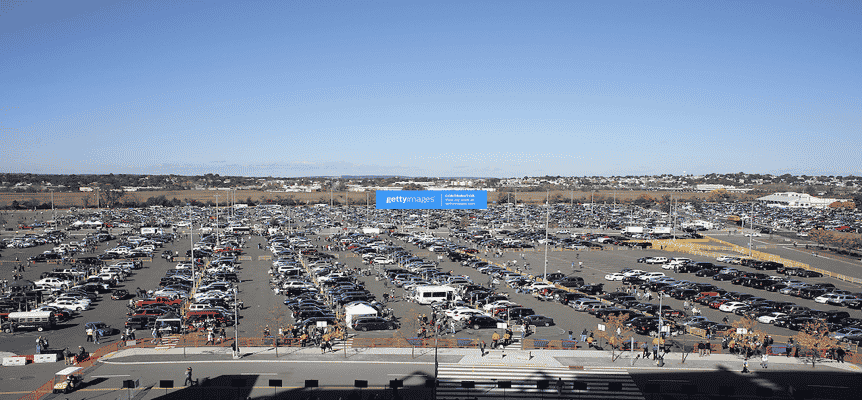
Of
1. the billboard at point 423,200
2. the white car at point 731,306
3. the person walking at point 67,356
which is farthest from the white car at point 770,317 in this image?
the billboard at point 423,200

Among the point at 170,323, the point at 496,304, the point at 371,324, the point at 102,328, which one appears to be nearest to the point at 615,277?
the point at 496,304

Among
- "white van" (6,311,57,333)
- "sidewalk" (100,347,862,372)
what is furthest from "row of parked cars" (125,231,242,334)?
"white van" (6,311,57,333)

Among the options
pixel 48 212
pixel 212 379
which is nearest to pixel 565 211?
pixel 212 379

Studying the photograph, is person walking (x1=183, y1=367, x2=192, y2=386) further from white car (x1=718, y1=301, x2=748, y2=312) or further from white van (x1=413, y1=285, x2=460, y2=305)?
white car (x1=718, y1=301, x2=748, y2=312)

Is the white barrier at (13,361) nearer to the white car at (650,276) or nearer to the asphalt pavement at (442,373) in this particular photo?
the asphalt pavement at (442,373)

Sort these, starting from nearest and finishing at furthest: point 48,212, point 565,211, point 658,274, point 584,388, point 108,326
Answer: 1. point 584,388
2. point 108,326
3. point 658,274
4. point 48,212
5. point 565,211

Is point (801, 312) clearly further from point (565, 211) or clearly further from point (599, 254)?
point (565, 211)

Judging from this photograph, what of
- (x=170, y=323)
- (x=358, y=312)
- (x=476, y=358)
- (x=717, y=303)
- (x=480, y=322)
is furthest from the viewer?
(x=717, y=303)

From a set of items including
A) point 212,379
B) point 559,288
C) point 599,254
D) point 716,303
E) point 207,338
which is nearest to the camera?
point 212,379

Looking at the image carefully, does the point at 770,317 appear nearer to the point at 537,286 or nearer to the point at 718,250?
the point at 537,286
